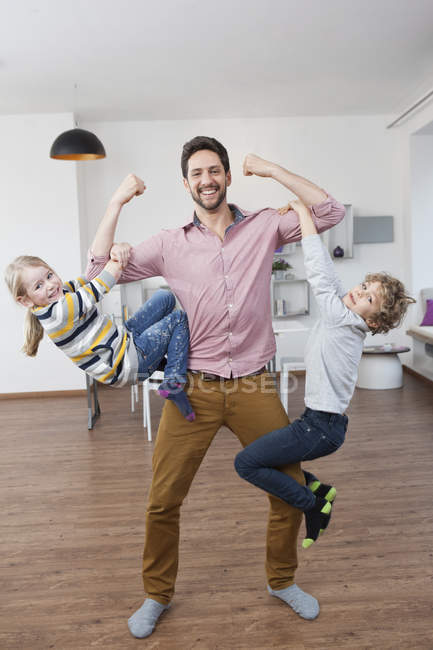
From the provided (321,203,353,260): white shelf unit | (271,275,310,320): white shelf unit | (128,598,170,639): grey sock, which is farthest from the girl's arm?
(321,203,353,260): white shelf unit

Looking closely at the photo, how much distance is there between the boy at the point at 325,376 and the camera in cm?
199

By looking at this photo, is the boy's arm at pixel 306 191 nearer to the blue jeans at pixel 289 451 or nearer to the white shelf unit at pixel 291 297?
the blue jeans at pixel 289 451

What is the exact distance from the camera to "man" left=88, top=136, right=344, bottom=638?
203cm

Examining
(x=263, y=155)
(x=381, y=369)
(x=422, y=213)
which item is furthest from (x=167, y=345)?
(x=422, y=213)

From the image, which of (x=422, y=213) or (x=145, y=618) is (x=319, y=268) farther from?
(x=422, y=213)

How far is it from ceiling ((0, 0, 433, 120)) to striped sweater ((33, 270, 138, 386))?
244 centimetres

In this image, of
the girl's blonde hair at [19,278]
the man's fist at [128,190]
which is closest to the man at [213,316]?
the man's fist at [128,190]

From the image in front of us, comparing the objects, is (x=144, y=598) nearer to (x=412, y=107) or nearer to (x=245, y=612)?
(x=245, y=612)

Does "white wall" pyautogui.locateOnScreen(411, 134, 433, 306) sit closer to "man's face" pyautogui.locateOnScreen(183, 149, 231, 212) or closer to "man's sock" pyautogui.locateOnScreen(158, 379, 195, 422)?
"man's face" pyautogui.locateOnScreen(183, 149, 231, 212)

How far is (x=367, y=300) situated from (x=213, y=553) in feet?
4.88

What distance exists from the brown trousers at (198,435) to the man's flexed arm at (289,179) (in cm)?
67

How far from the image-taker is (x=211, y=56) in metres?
4.50

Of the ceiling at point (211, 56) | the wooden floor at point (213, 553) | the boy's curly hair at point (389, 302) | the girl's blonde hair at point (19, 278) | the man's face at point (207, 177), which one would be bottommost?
the wooden floor at point (213, 553)

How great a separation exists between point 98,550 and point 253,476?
3.85 feet
